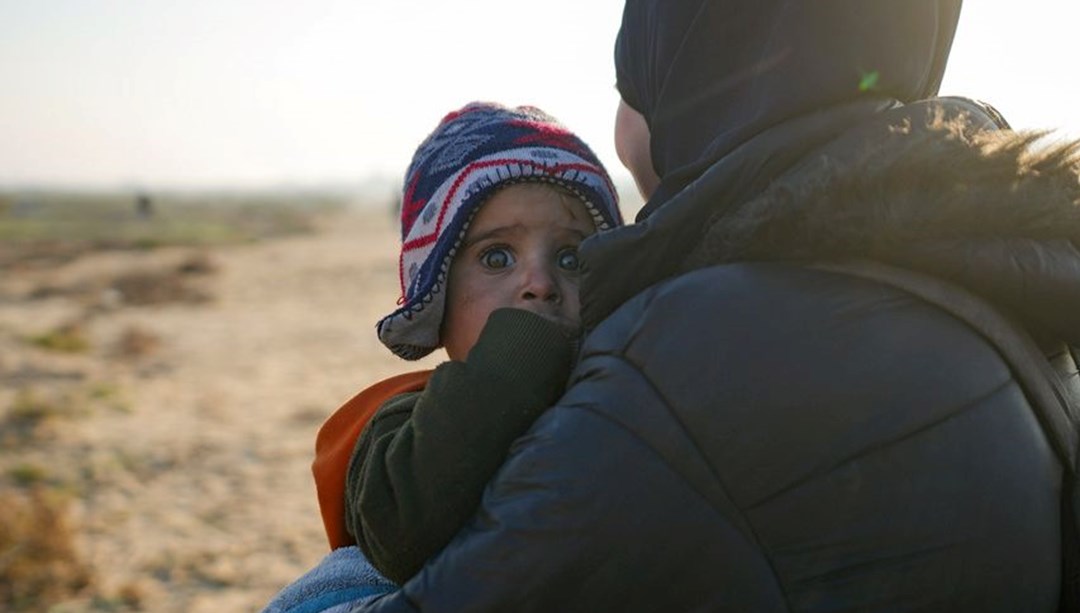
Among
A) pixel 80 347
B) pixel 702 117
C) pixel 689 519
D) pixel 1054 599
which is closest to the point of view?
pixel 689 519

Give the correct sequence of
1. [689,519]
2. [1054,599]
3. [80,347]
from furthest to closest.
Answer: [80,347] < [1054,599] < [689,519]

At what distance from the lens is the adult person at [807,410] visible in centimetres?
104

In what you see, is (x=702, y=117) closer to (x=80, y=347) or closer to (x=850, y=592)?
(x=850, y=592)

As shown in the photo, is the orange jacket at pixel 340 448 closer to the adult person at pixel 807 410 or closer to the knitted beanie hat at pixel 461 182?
the knitted beanie hat at pixel 461 182

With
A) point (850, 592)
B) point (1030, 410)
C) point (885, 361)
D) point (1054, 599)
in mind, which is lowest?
point (1054, 599)

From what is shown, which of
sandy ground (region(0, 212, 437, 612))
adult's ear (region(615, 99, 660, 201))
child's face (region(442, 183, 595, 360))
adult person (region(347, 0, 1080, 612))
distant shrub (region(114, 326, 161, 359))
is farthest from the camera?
distant shrub (region(114, 326, 161, 359))

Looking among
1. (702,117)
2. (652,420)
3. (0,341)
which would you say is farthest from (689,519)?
(0,341)

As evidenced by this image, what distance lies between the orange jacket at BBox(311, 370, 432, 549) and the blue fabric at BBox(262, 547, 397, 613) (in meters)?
0.13

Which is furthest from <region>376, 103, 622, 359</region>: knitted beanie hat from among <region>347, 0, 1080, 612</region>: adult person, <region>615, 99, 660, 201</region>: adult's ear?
<region>347, 0, 1080, 612</region>: adult person

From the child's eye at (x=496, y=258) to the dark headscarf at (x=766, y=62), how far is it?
0.64 metres

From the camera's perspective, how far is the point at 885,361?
1.05 meters

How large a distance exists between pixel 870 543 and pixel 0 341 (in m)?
14.0

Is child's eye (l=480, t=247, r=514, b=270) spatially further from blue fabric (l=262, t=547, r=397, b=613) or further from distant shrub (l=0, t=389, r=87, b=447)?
distant shrub (l=0, t=389, r=87, b=447)

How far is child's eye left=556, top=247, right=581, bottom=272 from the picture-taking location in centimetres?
209
